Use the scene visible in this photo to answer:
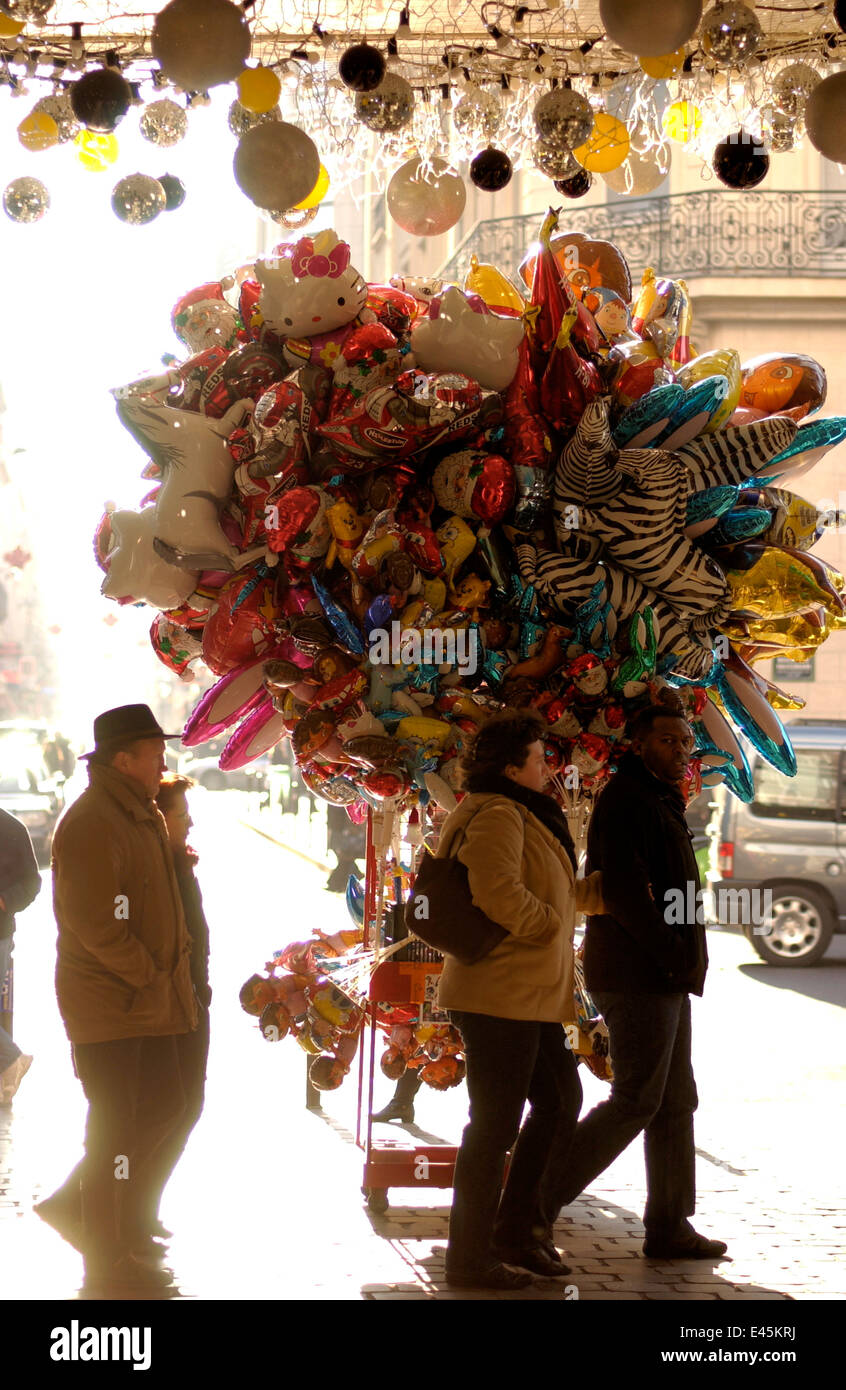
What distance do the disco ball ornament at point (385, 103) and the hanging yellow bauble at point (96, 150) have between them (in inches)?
41.6

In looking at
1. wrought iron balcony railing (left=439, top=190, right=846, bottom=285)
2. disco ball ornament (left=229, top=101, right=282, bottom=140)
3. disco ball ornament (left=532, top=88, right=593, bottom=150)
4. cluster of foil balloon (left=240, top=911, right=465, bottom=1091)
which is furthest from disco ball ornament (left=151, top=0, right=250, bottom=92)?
wrought iron balcony railing (left=439, top=190, right=846, bottom=285)

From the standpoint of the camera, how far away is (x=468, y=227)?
68.6 feet

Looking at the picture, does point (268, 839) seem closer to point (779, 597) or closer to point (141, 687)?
point (779, 597)

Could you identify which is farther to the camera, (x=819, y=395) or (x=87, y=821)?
(x=819, y=395)

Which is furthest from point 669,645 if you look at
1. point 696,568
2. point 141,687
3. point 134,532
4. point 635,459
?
point 141,687

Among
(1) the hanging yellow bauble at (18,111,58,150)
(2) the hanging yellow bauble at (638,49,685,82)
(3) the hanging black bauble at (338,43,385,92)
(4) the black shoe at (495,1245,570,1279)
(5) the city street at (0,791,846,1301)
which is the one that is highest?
(2) the hanging yellow bauble at (638,49,685,82)

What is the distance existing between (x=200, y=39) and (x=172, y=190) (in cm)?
127

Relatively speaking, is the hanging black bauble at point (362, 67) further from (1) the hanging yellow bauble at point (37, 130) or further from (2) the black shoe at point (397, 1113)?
(2) the black shoe at point (397, 1113)

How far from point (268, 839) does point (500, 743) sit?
2250cm

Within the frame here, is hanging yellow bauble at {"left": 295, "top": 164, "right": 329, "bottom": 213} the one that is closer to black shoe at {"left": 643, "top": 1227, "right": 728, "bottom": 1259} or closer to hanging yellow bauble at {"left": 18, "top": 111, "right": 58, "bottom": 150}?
hanging yellow bauble at {"left": 18, "top": 111, "right": 58, "bottom": 150}

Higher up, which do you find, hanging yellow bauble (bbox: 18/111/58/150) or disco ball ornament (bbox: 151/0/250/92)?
hanging yellow bauble (bbox: 18/111/58/150)

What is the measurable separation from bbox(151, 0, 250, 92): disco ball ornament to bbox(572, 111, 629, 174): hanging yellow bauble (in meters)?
1.46

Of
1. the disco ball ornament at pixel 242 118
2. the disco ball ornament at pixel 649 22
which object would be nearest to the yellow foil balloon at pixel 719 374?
the disco ball ornament at pixel 649 22

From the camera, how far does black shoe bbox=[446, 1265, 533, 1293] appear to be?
4430 mm
